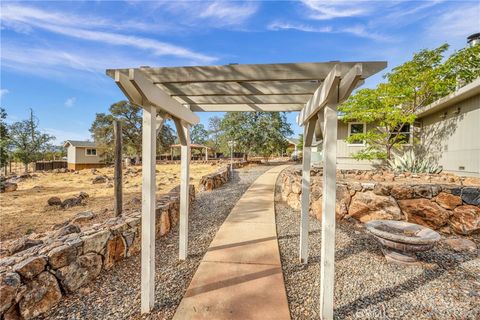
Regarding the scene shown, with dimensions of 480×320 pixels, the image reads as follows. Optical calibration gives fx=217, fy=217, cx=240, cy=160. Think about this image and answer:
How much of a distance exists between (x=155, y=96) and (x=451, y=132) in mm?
10684

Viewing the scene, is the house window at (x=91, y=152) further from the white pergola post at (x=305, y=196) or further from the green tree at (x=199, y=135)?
the white pergola post at (x=305, y=196)

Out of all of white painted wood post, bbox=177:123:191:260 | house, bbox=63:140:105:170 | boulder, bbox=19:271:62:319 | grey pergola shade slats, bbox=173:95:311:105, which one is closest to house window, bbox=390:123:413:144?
grey pergola shade slats, bbox=173:95:311:105

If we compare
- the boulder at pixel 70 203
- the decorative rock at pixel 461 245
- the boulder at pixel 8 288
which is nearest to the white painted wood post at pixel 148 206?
the boulder at pixel 8 288

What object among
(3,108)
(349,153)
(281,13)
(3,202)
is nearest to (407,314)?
(281,13)

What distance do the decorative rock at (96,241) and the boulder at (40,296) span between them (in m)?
0.44

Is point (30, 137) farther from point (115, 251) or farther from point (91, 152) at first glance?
point (115, 251)

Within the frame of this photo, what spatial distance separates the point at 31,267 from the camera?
223 centimetres

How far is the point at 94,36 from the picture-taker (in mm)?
7168

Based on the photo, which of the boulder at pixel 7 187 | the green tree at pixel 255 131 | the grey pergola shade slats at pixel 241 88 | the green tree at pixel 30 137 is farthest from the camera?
the green tree at pixel 30 137

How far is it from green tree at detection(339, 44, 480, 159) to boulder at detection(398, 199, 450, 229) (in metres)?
5.94

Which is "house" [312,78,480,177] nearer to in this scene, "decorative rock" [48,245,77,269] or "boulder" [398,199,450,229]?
"boulder" [398,199,450,229]

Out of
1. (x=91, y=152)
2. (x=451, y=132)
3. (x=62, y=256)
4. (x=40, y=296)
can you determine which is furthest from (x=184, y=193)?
(x=91, y=152)

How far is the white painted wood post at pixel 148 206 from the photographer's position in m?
2.27

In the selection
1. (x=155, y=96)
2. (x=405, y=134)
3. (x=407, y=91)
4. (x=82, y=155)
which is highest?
(x=407, y=91)
